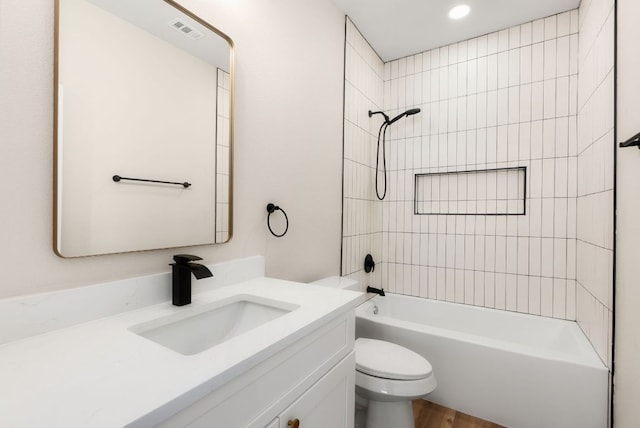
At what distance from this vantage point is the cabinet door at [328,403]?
2.57 feet

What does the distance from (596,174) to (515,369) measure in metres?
1.13

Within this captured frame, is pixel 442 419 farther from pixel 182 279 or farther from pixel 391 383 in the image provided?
pixel 182 279

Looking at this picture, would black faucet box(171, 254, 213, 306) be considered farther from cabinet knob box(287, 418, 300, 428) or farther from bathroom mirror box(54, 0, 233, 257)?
cabinet knob box(287, 418, 300, 428)

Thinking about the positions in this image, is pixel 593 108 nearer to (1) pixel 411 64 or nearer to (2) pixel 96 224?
(1) pixel 411 64

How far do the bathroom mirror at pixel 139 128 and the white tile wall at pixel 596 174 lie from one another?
1735 mm

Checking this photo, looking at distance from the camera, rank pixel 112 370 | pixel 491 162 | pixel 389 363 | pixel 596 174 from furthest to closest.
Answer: pixel 491 162 → pixel 596 174 → pixel 389 363 → pixel 112 370

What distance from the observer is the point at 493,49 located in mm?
2268

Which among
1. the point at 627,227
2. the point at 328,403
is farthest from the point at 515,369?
the point at 328,403

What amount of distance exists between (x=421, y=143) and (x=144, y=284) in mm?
2284

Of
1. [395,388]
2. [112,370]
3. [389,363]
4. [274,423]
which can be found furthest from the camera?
[389,363]

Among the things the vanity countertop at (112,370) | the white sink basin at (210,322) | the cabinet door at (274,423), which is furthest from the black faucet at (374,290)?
the cabinet door at (274,423)

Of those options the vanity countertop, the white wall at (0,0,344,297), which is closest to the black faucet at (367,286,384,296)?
the white wall at (0,0,344,297)

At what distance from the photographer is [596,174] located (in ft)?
5.21

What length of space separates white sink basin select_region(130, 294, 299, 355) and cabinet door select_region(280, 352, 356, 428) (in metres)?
0.25
